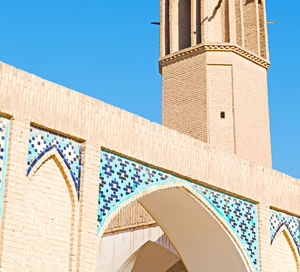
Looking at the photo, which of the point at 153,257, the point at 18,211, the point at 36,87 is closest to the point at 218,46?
the point at 153,257

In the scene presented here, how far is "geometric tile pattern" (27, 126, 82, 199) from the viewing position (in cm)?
625

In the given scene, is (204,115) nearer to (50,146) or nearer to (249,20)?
(249,20)

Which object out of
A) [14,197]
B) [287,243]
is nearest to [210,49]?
[287,243]

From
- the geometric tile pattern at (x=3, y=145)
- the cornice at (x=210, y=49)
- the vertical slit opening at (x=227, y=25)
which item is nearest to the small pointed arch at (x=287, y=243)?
the cornice at (x=210, y=49)

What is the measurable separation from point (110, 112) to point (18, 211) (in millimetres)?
1555

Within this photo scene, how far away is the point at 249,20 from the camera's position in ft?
39.0

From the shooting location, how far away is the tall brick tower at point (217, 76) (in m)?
10.7

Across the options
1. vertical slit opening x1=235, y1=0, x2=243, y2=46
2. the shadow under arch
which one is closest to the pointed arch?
the shadow under arch

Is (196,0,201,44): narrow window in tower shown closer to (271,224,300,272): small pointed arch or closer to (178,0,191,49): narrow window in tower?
(178,0,191,49): narrow window in tower

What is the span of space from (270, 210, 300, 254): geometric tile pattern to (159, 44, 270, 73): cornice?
3.20m

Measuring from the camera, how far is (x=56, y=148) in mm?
6426

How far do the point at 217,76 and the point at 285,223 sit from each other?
299cm

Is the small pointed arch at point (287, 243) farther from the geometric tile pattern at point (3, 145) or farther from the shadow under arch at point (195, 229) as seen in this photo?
the geometric tile pattern at point (3, 145)

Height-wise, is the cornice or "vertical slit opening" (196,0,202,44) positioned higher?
"vertical slit opening" (196,0,202,44)
